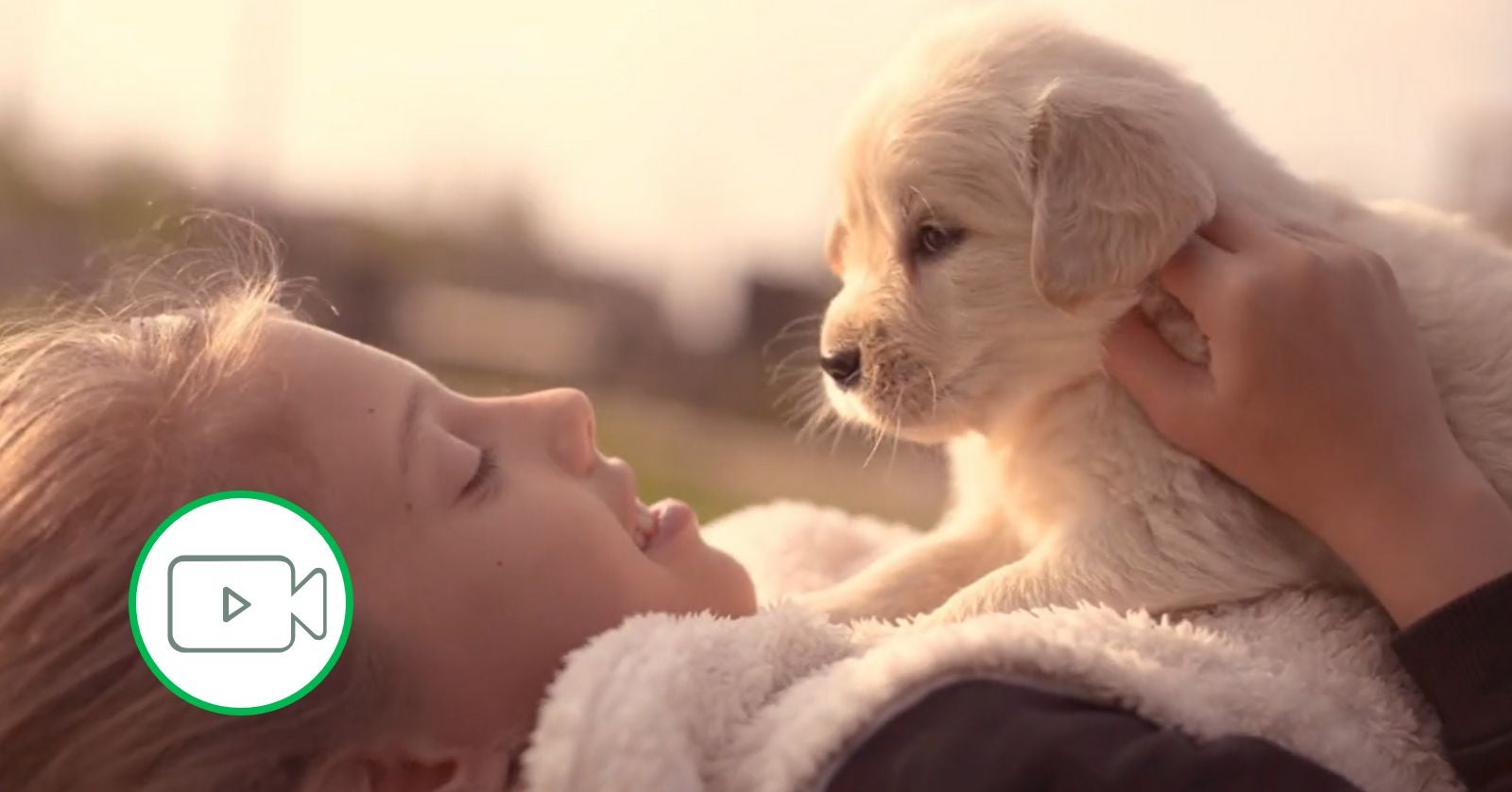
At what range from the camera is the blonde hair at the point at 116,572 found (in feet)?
2.82

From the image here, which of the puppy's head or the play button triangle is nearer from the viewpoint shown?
the play button triangle

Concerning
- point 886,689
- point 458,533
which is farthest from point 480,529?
point 886,689

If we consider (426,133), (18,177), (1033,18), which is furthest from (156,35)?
(1033,18)

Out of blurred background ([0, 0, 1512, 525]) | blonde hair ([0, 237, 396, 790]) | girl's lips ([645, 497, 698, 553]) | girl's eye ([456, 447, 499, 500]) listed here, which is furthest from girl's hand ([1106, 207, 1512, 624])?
blurred background ([0, 0, 1512, 525])

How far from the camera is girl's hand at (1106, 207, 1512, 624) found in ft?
3.28

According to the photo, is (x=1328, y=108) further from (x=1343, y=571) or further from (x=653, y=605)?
(x=653, y=605)

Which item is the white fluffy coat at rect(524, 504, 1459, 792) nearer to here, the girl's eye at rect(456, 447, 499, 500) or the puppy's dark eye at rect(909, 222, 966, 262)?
the girl's eye at rect(456, 447, 499, 500)

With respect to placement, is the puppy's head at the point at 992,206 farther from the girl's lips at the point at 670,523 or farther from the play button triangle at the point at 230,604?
the play button triangle at the point at 230,604

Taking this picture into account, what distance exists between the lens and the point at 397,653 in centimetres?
91

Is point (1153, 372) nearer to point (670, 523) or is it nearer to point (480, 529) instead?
point (670, 523)

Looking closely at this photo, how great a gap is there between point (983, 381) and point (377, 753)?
24.2 inches

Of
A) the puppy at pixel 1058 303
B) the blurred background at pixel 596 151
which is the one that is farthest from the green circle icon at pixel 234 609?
the blurred background at pixel 596 151

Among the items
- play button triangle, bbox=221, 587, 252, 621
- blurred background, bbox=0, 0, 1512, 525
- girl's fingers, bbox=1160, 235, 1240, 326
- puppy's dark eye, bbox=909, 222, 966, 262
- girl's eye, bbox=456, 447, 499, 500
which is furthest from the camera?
blurred background, bbox=0, 0, 1512, 525

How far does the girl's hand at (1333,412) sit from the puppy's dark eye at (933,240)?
0.19 meters
